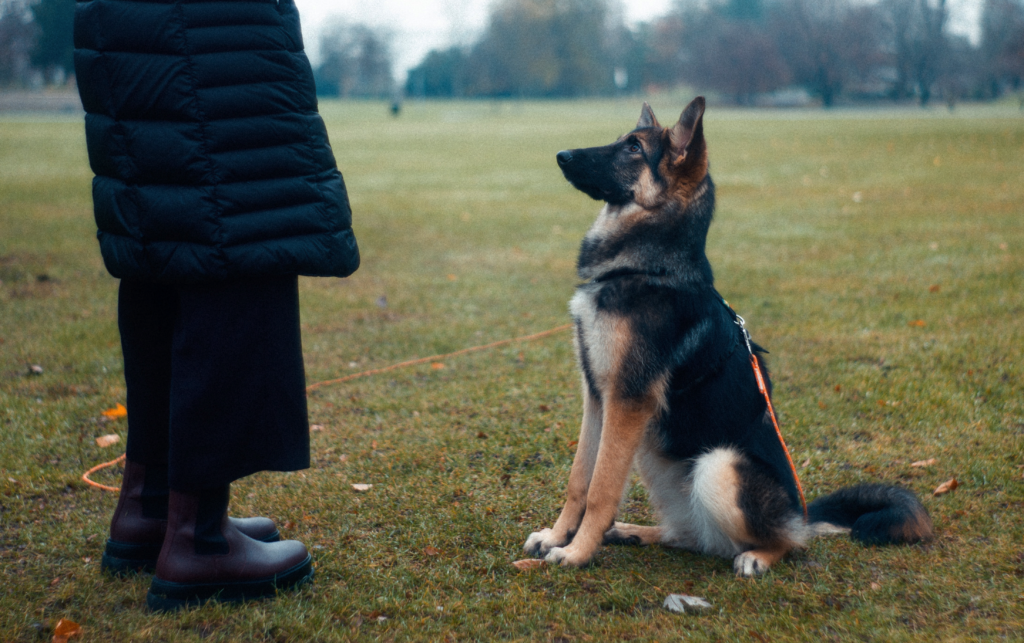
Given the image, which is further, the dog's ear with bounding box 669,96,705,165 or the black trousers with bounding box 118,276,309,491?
the dog's ear with bounding box 669,96,705,165

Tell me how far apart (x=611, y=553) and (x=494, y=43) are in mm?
99475

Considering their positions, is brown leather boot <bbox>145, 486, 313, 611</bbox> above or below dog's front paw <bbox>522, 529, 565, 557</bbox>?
above

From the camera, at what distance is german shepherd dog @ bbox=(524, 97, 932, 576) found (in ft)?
9.89

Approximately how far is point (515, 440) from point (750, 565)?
1.78 m

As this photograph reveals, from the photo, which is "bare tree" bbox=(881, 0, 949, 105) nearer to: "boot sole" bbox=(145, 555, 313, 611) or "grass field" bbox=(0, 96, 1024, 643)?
"grass field" bbox=(0, 96, 1024, 643)

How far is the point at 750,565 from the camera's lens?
3.04 m

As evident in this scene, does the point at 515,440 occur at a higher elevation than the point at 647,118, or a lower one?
lower

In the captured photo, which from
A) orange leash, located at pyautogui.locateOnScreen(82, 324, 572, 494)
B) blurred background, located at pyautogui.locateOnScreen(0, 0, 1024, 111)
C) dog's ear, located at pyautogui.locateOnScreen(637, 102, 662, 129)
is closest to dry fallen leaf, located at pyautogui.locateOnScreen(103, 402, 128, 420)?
orange leash, located at pyautogui.locateOnScreen(82, 324, 572, 494)

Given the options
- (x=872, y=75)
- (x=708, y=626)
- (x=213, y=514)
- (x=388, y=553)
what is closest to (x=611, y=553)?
(x=708, y=626)

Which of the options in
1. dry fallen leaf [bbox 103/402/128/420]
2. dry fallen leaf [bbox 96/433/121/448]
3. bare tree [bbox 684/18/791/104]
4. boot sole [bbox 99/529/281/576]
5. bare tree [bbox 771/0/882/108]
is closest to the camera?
boot sole [bbox 99/529/281/576]

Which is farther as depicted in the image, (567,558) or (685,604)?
(567,558)

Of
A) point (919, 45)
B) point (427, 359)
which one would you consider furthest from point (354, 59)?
point (427, 359)

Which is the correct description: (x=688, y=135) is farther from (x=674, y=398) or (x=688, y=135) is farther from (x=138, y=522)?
(x=138, y=522)

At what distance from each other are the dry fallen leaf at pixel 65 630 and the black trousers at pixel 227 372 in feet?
1.96
